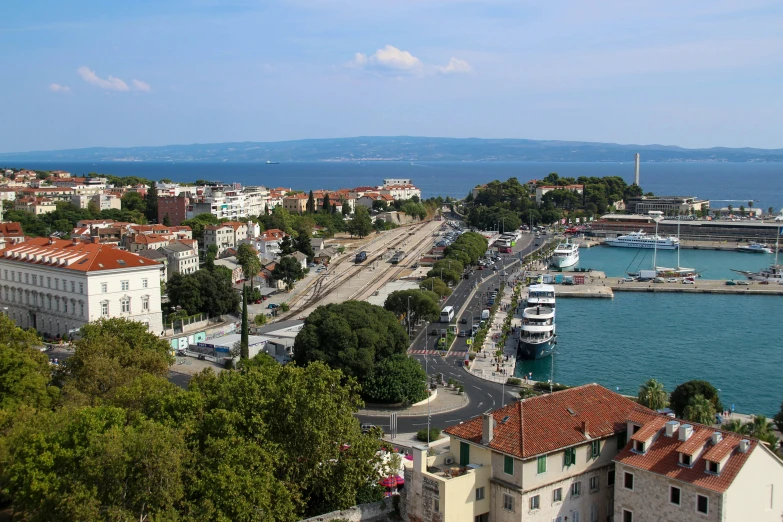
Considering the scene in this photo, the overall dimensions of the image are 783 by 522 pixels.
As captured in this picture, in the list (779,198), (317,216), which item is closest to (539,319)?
(317,216)

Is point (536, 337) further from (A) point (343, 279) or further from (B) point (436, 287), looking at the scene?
(A) point (343, 279)

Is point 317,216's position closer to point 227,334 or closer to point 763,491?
point 227,334

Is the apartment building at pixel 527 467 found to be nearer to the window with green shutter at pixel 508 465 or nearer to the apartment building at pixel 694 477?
the window with green shutter at pixel 508 465

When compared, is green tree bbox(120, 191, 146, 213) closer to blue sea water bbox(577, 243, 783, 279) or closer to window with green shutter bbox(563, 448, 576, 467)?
blue sea water bbox(577, 243, 783, 279)

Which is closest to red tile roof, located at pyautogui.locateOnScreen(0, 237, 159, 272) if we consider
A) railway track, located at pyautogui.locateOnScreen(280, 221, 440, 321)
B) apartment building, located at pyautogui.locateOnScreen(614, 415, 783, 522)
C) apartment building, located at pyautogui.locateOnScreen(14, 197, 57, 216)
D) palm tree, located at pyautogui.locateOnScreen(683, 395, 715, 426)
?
railway track, located at pyautogui.locateOnScreen(280, 221, 440, 321)

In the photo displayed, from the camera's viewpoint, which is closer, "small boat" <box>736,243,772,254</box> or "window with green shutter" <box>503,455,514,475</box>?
"window with green shutter" <box>503,455,514,475</box>

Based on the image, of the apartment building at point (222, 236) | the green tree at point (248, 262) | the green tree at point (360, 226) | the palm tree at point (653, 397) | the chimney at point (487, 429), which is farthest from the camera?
the green tree at point (360, 226)

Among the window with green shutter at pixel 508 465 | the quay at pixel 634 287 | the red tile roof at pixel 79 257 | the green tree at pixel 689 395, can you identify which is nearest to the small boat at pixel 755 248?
the quay at pixel 634 287
